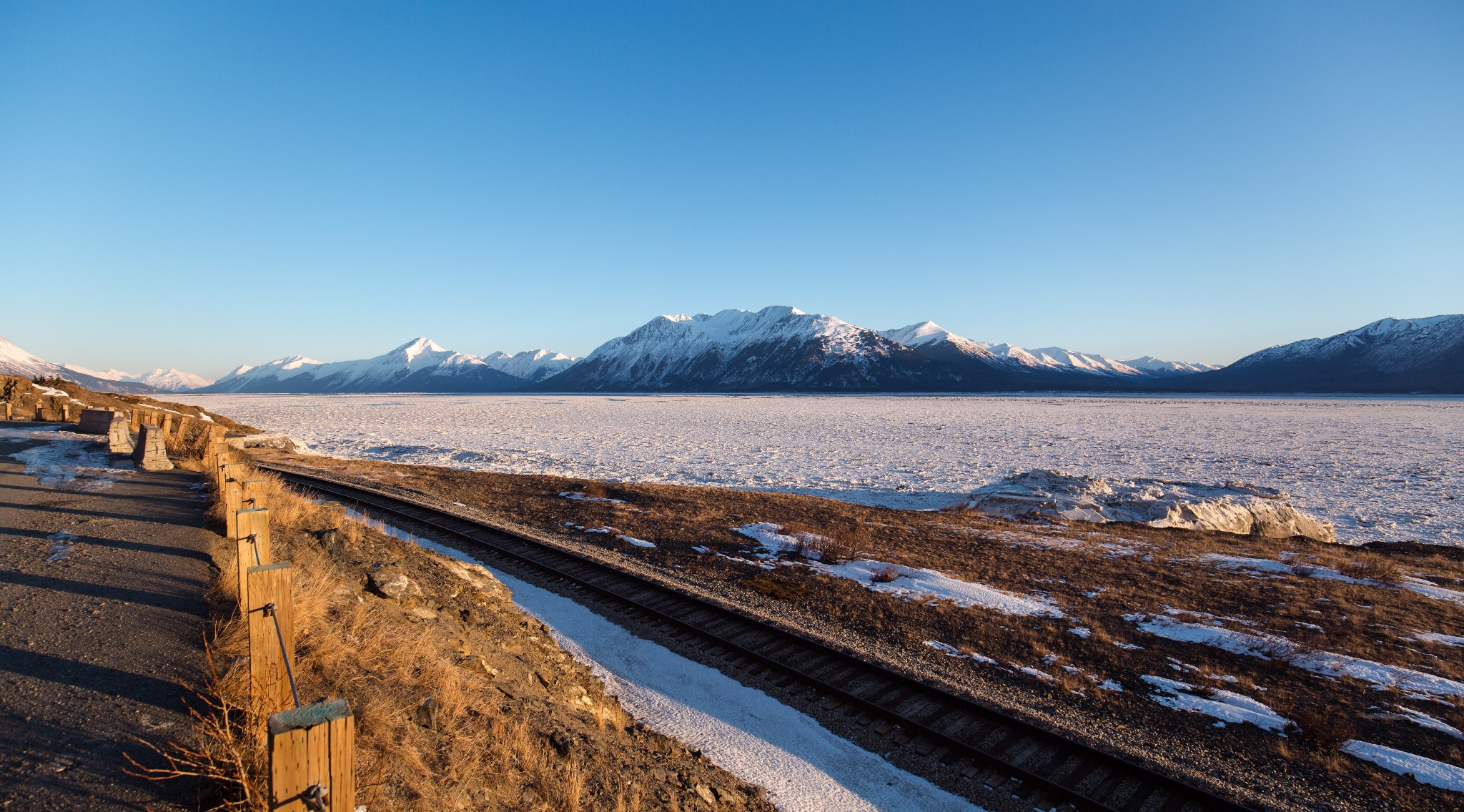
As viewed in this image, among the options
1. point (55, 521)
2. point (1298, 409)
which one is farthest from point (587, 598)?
point (1298, 409)

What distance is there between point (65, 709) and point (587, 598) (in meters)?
6.93

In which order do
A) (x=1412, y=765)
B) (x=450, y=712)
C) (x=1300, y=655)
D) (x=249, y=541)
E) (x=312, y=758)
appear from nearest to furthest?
(x=312, y=758) → (x=450, y=712) → (x=249, y=541) → (x=1412, y=765) → (x=1300, y=655)

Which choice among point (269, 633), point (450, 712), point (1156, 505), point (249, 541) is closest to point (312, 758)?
point (269, 633)

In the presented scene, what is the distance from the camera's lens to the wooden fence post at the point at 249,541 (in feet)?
17.1

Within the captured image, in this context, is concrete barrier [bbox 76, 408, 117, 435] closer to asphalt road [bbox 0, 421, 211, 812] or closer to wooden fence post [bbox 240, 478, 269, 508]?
asphalt road [bbox 0, 421, 211, 812]

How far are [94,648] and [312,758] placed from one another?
4.07 m

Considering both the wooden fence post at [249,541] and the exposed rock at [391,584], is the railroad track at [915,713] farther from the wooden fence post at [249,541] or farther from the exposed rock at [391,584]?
the wooden fence post at [249,541]

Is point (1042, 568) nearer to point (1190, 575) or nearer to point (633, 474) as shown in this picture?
point (1190, 575)

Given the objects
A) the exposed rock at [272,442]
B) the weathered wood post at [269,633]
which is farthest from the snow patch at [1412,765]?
the exposed rock at [272,442]

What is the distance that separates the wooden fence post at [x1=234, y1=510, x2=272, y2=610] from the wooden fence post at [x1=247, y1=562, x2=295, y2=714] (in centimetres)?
123

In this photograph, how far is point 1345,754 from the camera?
263 inches

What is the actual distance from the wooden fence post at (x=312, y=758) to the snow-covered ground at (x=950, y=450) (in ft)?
69.4

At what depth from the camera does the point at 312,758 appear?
2.78m

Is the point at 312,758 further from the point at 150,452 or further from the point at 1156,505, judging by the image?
the point at 1156,505
